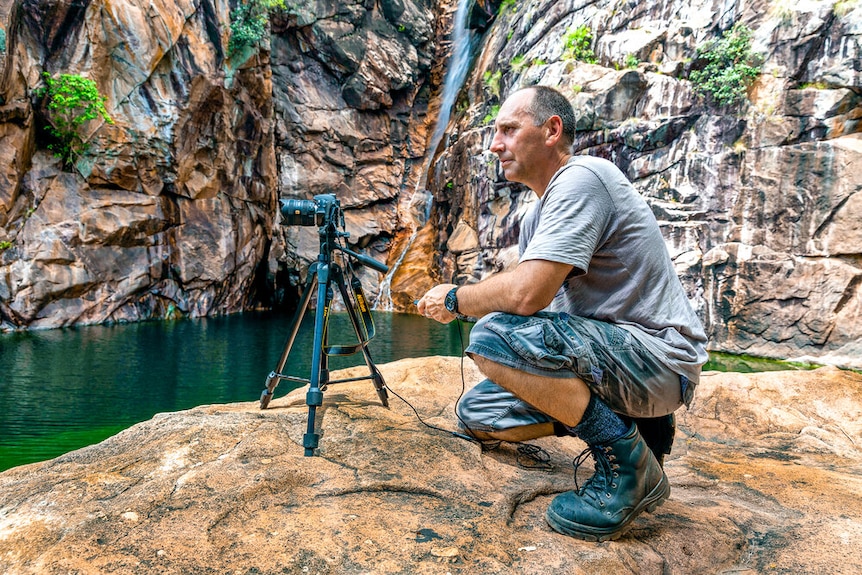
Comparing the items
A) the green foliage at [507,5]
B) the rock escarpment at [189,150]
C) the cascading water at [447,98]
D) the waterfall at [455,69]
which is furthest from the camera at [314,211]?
the waterfall at [455,69]

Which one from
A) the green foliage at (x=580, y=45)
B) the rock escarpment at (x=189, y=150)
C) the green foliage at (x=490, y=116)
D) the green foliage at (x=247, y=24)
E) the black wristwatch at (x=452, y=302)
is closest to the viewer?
the black wristwatch at (x=452, y=302)

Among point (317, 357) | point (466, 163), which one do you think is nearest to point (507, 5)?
point (466, 163)

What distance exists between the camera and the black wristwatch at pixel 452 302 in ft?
6.03

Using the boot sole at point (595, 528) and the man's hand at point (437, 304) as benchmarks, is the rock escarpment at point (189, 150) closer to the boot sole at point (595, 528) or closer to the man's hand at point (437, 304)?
the man's hand at point (437, 304)

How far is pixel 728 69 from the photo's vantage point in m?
10.6

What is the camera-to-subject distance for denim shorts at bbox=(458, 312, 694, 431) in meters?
1.59

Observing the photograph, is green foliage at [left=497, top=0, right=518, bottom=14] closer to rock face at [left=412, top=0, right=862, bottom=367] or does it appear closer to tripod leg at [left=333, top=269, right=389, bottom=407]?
rock face at [left=412, top=0, right=862, bottom=367]

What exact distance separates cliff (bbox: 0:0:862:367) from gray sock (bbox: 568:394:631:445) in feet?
31.5

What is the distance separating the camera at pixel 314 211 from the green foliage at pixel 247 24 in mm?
12846

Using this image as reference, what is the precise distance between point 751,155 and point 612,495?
10894 mm

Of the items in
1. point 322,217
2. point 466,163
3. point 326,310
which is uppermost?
point 466,163

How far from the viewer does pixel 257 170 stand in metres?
15.7

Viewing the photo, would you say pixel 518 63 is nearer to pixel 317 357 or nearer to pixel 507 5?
pixel 507 5

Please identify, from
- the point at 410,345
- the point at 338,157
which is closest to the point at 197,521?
the point at 410,345
